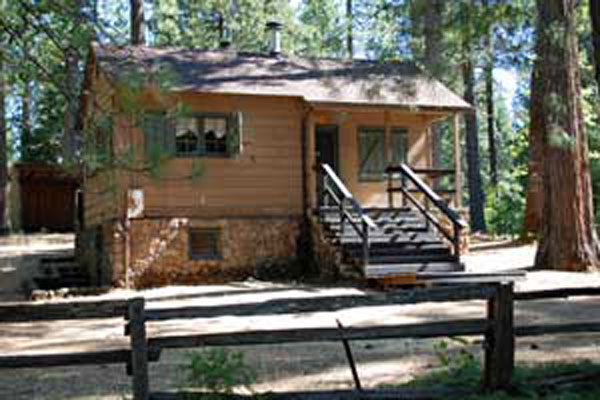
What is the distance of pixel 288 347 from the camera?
8.42 metres

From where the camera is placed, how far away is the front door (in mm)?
17391

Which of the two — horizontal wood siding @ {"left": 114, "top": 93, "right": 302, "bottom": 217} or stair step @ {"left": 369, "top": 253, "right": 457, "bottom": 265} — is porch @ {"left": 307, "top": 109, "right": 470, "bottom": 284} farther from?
horizontal wood siding @ {"left": 114, "top": 93, "right": 302, "bottom": 217}

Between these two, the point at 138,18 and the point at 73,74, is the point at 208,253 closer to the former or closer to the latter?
the point at 73,74

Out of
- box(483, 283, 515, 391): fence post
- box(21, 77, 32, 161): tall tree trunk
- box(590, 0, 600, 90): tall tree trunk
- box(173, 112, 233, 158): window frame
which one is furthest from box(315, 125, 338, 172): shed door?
box(21, 77, 32, 161): tall tree trunk

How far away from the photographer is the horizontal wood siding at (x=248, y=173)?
15688mm

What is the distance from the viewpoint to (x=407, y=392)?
542 centimetres

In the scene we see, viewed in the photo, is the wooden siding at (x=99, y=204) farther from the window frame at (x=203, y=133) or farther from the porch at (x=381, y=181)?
the porch at (x=381, y=181)

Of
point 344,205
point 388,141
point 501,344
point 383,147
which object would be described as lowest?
point 501,344

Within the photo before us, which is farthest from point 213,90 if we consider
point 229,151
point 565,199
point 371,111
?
point 565,199

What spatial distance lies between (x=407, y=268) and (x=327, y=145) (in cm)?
491

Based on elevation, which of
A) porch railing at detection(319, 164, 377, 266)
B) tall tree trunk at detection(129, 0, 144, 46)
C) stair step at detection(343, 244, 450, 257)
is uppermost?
tall tree trunk at detection(129, 0, 144, 46)

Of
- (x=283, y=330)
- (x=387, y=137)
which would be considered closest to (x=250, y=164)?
(x=387, y=137)

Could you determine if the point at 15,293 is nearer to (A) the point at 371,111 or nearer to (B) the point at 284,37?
(A) the point at 371,111

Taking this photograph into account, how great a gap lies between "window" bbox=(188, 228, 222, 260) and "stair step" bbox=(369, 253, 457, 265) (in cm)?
383
